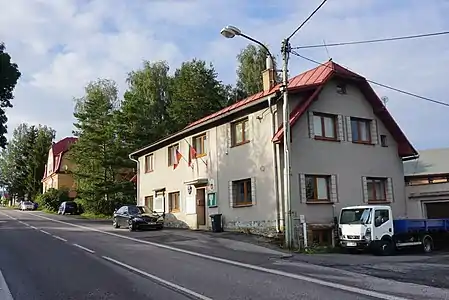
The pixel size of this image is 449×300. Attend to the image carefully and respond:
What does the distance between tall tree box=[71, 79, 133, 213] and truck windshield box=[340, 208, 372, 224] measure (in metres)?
29.0

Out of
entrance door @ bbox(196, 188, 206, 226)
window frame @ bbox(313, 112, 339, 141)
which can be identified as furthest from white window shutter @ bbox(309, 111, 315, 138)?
entrance door @ bbox(196, 188, 206, 226)

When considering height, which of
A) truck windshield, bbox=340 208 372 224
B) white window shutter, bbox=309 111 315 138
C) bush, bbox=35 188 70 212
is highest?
white window shutter, bbox=309 111 315 138

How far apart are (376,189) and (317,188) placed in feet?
14.9

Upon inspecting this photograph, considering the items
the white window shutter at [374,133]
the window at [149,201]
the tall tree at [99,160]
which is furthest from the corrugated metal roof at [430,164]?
the tall tree at [99,160]

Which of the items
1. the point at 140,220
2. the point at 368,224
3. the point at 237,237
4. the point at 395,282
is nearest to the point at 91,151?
the point at 140,220

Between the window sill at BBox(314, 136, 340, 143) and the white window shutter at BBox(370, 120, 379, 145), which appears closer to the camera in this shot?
the window sill at BBox(314, 136, 340, 143)

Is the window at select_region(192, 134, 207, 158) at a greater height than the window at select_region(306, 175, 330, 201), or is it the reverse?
the window at select_region(192, 134, 207, 158)

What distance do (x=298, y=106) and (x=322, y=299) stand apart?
1425cm

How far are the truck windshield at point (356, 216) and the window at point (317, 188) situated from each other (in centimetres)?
220

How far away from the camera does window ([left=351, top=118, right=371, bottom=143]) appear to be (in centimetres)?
2435

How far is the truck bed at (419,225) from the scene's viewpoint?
64.4ft

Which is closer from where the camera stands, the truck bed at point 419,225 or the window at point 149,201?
the truck bed at point 419,225

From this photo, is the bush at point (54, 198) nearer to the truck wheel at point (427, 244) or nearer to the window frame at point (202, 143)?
the window frame at point (202, 143)

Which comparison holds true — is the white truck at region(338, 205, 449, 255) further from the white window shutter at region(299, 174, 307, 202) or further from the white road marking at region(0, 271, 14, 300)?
the white road marking at region(0, 271, 14, 300)
